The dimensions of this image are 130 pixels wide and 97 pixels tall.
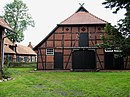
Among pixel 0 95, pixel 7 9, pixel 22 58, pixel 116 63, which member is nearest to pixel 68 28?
pixel 116 63

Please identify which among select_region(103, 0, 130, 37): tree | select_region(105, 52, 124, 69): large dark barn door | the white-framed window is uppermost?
select_region(103, 0, 130, 37): tree

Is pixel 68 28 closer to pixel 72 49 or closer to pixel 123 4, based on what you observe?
pixel 72 49

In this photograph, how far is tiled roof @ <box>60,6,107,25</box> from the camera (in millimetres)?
26125

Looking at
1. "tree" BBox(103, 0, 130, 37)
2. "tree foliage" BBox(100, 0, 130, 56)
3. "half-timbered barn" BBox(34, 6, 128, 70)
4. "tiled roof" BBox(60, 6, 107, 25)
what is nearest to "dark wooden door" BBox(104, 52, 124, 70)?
"half-timbered barn" BBox(34, 6, 128, 70)

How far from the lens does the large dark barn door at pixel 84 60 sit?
2548 cm

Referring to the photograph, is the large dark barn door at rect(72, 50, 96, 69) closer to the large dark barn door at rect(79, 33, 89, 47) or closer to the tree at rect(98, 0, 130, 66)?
the large dark barn door at rect(79, 33, 89, 47)

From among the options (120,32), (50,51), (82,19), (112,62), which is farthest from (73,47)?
(120,32)

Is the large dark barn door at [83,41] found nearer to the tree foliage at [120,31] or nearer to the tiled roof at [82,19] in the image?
the tiled roof at [82,19]

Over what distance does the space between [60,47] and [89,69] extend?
405 cm

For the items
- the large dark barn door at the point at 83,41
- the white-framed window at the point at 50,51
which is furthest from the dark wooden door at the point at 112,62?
the white-framed window at the point at 50,51

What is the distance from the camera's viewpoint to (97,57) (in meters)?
25.7

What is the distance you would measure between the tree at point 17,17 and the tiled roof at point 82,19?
61.9 feet

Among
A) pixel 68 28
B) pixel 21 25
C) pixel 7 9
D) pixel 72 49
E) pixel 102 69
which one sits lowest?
pixel 102 69

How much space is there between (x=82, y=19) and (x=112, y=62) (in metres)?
5.98
